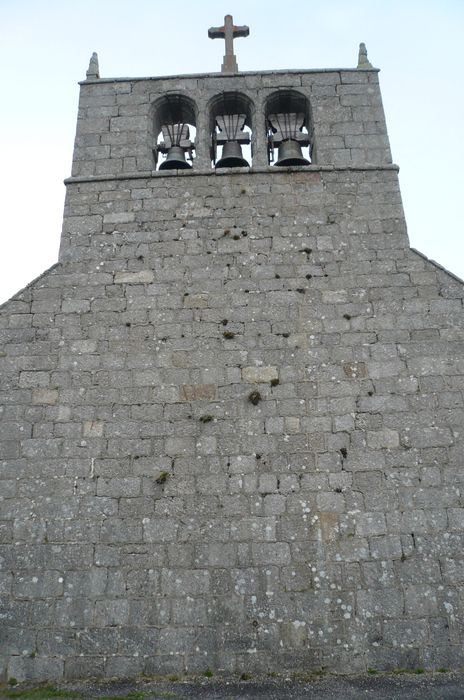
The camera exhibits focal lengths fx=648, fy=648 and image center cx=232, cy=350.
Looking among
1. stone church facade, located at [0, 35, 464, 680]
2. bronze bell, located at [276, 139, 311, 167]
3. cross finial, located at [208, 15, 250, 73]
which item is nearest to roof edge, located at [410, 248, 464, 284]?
stone church facade, located at [0, 35, 464, 680]

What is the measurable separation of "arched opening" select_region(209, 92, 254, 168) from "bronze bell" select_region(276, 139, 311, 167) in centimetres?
46

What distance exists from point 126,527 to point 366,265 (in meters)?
3.75

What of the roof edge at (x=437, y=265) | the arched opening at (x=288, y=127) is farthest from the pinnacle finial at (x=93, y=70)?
the roof edge at (x=437, y=265)

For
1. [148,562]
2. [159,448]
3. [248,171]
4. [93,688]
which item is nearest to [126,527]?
[148,562]

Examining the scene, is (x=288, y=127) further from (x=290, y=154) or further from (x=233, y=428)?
(x=233, y=428)

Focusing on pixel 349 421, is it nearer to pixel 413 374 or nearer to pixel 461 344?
pixel 413 374

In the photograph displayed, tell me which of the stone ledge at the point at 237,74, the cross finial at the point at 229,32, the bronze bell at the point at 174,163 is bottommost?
the bronze bell at the point at 174,163

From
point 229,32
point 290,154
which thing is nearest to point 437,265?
point 290,154

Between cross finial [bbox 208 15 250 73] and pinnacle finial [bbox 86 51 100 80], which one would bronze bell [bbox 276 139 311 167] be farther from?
pinnacle finial [bbox 86 51 100 80]

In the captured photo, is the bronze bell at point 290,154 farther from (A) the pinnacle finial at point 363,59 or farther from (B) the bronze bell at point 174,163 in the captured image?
(A) the pinnacle finial at point 363,59

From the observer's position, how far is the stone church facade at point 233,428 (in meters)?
5.45

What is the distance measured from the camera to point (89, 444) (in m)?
6.19

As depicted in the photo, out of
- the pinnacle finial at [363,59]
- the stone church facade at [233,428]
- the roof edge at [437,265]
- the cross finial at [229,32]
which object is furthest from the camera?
the cross finial at [229,32]

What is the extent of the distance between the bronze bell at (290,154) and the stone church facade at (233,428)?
0.19 metres
